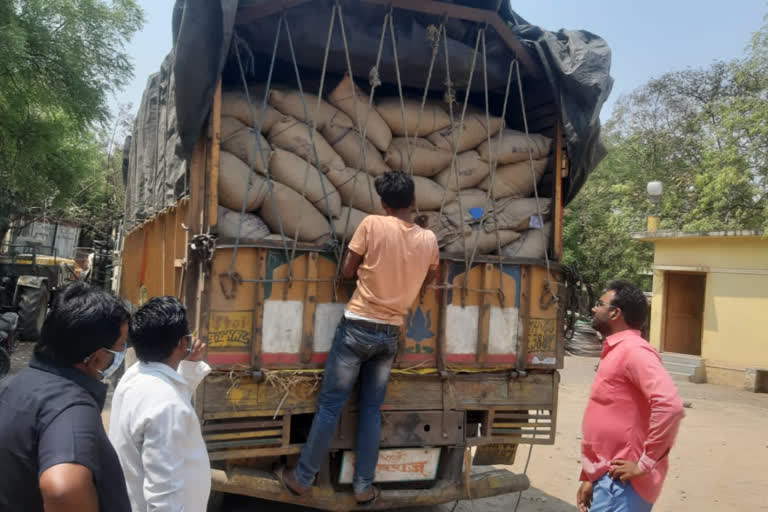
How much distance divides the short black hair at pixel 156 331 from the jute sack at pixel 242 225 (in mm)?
1277

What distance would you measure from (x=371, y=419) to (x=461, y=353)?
2.19 feet

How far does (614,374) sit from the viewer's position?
2.50m

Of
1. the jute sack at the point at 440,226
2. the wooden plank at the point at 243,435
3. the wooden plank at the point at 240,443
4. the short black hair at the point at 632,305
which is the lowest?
the wooden plank at the point at 240,443

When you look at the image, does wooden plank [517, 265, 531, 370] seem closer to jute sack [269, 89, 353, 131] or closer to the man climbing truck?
the man climbing truck

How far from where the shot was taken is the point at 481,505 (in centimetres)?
436

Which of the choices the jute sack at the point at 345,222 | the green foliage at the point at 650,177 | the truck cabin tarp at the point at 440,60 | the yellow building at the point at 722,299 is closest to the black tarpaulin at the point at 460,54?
the truck cabin tarp at the point at 440,60

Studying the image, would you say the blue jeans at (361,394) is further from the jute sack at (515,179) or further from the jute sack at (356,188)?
the jute sack at (515,179)

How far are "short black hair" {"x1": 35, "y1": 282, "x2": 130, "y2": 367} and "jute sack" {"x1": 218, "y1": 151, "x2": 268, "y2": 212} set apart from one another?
70.4 inches

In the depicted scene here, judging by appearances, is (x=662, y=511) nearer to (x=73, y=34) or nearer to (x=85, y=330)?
(x=85, y=330)

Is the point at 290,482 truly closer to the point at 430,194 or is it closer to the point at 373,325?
the point at 373,325

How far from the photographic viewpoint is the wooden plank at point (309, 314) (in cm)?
323

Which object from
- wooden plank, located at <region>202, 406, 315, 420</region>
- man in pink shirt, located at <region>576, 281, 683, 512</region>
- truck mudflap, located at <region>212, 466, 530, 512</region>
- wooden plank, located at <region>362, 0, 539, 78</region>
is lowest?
truck mudflap, located at <region>212, 466, 530, 512</region>

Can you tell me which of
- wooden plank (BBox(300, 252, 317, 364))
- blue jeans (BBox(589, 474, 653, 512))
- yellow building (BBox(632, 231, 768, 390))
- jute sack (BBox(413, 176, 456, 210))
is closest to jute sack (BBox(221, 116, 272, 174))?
wooden plank (BBox(300, 252, 317, 364))

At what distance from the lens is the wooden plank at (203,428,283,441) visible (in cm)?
302
